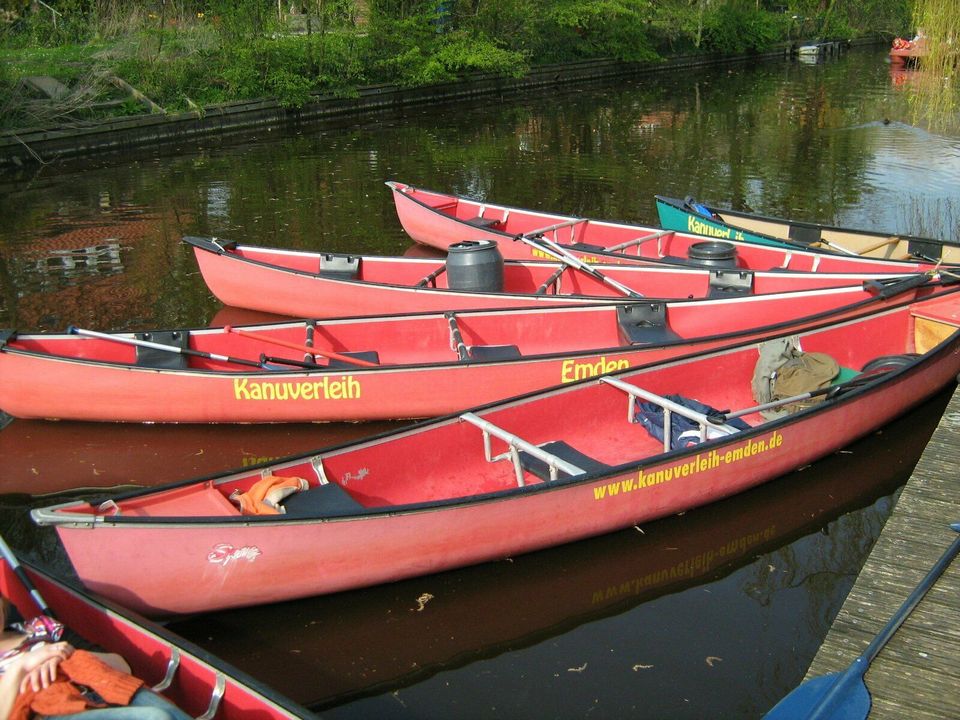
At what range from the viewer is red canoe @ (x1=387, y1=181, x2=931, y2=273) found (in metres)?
11.1

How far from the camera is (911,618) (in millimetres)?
4961

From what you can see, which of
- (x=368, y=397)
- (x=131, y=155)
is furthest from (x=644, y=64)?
(x=368, y=397)

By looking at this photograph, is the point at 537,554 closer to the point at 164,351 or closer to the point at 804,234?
the point at 164,351

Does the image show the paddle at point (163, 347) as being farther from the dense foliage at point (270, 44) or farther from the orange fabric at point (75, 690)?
the dense foliage at point (270, 44)

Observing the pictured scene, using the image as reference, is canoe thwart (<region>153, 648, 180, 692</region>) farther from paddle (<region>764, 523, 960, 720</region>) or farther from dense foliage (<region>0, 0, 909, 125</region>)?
dense foliage (<region>0, 0, 909, 125</region>)

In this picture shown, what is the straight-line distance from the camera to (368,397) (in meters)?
8.34

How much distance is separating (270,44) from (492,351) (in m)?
23.6

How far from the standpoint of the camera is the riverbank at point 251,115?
22953 mm

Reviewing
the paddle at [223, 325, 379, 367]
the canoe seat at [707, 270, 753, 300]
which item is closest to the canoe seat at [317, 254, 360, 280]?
the paddle at [223, 325, 379, 367]

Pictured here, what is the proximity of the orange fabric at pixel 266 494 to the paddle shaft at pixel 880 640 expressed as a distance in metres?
3.30

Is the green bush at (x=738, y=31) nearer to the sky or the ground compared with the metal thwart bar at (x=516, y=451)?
nearer to the sky

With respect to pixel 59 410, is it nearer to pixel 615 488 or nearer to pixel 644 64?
pixel 615 488

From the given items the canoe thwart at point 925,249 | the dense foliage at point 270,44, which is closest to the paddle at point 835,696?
the canoe thwart at point 925,249

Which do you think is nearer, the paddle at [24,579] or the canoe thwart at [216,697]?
the canoe thwart at [216,697]
